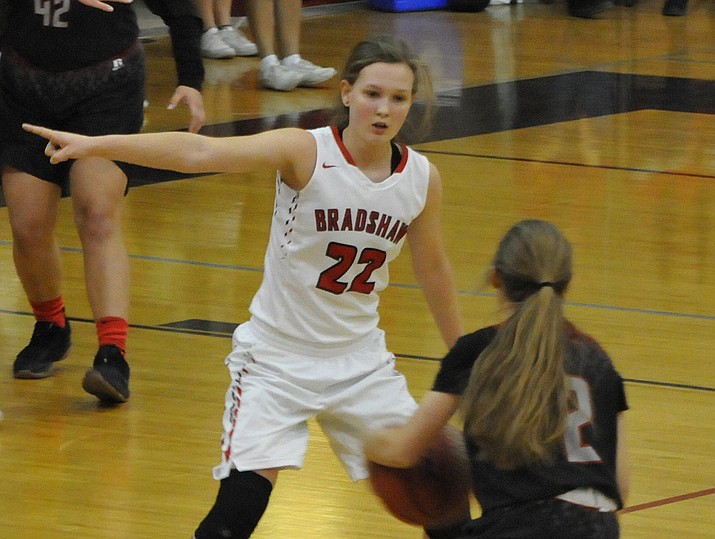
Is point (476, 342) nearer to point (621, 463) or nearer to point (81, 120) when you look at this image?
point (621, 463)

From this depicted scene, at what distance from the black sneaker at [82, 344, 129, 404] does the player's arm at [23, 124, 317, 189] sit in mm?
1097

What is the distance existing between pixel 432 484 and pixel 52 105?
1.65 m

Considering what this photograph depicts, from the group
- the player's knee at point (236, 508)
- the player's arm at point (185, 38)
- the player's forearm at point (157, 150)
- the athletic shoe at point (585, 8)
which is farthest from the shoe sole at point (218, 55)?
the player's knee at point (236, 508)

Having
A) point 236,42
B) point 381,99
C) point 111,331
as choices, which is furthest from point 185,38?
point 236,42

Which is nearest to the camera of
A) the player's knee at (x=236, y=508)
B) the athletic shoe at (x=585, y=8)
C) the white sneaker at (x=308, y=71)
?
the player's knee at (x=236, y=508)

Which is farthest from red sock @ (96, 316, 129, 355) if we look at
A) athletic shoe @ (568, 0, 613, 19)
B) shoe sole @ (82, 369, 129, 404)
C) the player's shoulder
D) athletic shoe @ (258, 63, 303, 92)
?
athletic shoe @ (568, 0, 613, 19)

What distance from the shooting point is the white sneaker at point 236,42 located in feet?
29.5

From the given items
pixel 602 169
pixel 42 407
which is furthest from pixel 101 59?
pixel 602 169

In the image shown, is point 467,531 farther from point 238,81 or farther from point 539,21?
point 539,21

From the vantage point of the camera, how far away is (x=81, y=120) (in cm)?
363

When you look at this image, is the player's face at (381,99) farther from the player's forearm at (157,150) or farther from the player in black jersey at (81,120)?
the player in black jersey at (81,120)

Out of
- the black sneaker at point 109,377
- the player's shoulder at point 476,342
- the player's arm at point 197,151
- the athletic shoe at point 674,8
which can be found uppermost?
the player's arm at point 197,151

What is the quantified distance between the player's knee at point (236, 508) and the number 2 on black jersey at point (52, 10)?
157 centimetres

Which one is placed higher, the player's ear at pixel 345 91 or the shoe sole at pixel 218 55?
the player's ear at pixel 345 91
